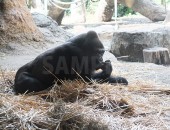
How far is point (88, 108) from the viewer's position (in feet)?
6.75

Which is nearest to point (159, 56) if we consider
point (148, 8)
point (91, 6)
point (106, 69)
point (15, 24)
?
point (15, 24)

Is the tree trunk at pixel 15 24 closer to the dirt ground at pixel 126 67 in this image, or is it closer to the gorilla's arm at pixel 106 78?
the dirt ground at pixel 126 67

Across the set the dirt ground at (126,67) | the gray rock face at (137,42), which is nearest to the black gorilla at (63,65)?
the dirt ground at (126,67)

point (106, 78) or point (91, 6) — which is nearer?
point (106, 78)

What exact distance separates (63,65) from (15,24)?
2.85 meters

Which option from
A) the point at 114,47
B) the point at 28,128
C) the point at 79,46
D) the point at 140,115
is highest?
the point at 79,46

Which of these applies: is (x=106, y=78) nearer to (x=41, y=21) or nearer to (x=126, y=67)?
(x=126, y=67)

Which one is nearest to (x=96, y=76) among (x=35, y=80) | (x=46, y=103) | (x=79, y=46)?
(x=79, y=46)

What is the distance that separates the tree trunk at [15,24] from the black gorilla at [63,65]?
254cm

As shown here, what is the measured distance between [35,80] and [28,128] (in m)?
0.95

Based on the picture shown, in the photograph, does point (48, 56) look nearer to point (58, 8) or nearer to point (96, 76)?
point (96, 76)

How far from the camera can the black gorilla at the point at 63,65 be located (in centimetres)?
265

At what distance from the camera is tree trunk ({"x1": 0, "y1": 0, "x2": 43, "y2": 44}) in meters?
5.20

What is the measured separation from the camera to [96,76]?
2961mm
